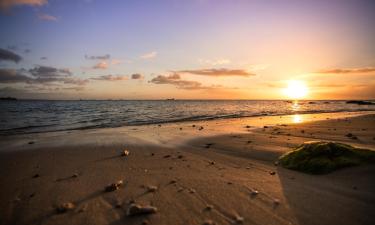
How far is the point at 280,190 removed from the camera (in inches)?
189

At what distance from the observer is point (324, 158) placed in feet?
20.1

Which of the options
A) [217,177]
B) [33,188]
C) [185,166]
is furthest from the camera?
[185,166]

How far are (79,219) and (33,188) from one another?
2307mm

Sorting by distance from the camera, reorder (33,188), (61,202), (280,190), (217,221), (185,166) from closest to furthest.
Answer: (217,221) → (61,202) → (280,190) → (33,188) → (185,166)

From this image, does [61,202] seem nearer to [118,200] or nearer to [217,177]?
[118,200]

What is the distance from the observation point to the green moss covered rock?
229 inches

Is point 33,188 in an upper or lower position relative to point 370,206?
lower

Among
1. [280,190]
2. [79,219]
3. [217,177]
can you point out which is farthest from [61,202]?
[280,190]

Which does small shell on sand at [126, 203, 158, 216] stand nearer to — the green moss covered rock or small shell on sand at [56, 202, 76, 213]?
small shell on sand at [56, 202, 76, 213]

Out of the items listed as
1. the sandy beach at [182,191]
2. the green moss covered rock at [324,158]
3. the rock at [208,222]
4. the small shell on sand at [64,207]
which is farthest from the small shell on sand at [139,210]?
the green moss covered rock at [324,158]

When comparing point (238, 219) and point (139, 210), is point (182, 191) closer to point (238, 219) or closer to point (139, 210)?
point (139, 210)

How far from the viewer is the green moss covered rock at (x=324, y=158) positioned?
580 centimetres

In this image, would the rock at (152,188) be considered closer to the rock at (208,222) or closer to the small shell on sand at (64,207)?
the small shell on sand at (64,207)

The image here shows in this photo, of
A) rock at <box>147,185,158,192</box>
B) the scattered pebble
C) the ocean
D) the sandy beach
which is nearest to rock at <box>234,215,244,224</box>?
the sandy beach
